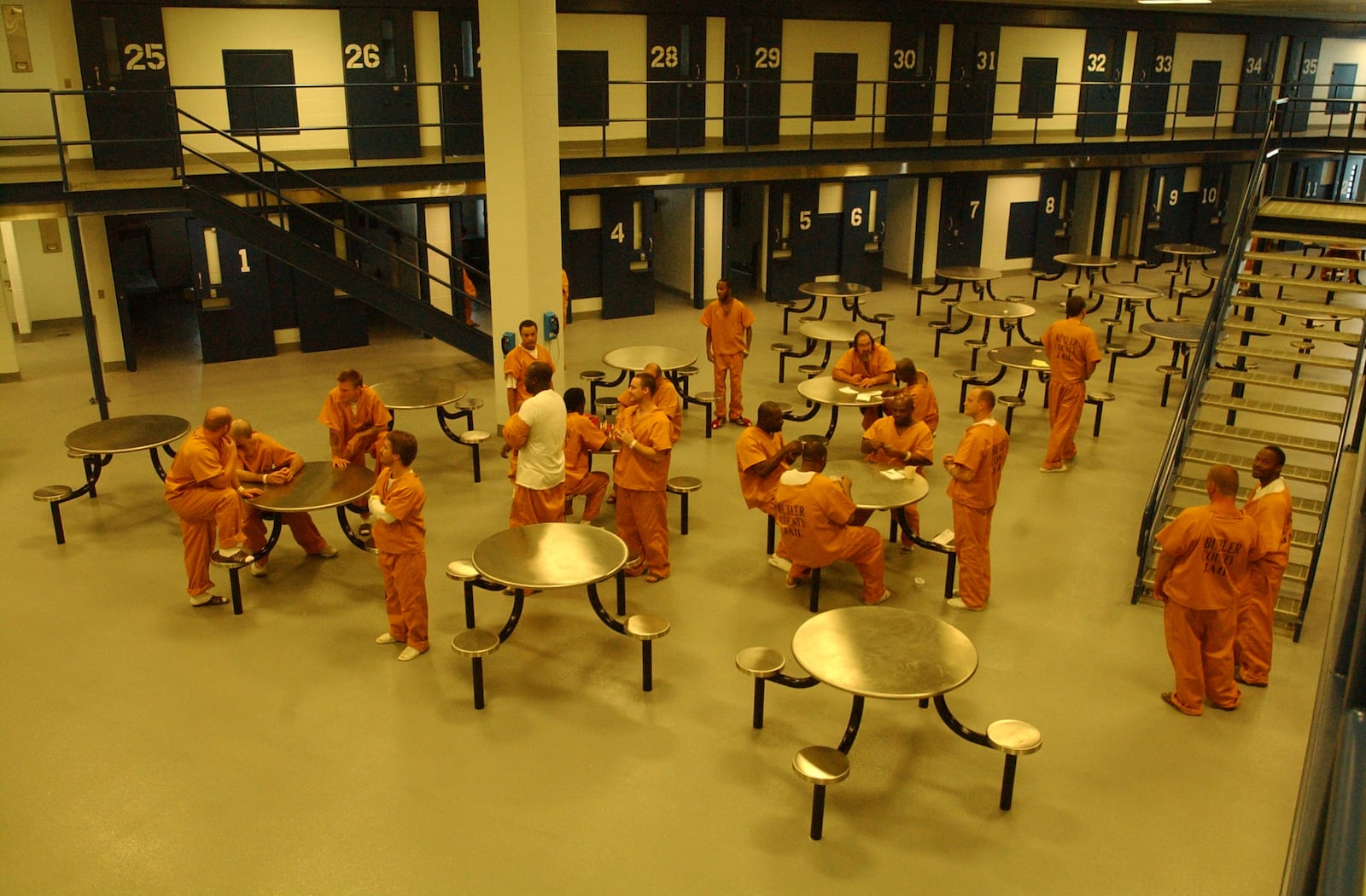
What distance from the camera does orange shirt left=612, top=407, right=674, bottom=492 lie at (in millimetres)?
8617

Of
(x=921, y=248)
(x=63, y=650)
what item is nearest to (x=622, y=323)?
(x=921, y=248)

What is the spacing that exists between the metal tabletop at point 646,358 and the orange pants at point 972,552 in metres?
4.76

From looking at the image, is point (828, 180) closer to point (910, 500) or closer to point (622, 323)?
point (622, 323)

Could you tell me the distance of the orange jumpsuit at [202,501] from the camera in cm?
830

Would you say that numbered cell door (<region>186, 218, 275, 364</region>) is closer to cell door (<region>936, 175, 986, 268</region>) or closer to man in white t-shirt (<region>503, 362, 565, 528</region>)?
man in white t-shirt (<region>503, 362, 565, 528</region>)

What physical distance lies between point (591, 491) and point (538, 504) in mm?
1005

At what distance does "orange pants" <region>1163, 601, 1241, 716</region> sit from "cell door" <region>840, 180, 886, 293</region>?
44.5 feet

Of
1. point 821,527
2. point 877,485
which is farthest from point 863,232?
point 821,527

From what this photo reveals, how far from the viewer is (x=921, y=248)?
2145cm

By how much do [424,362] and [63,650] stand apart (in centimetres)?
805

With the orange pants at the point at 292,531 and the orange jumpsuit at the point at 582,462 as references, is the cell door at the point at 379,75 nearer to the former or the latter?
the orange pants at the point at 292,531

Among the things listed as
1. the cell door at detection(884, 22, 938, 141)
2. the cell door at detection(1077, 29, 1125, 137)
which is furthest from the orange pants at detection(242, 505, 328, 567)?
the cell door at detection(1077, 29, 1125, 137)

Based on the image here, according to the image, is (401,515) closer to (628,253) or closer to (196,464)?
(196,464)

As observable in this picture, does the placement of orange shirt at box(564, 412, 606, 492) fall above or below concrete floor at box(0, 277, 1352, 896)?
above
